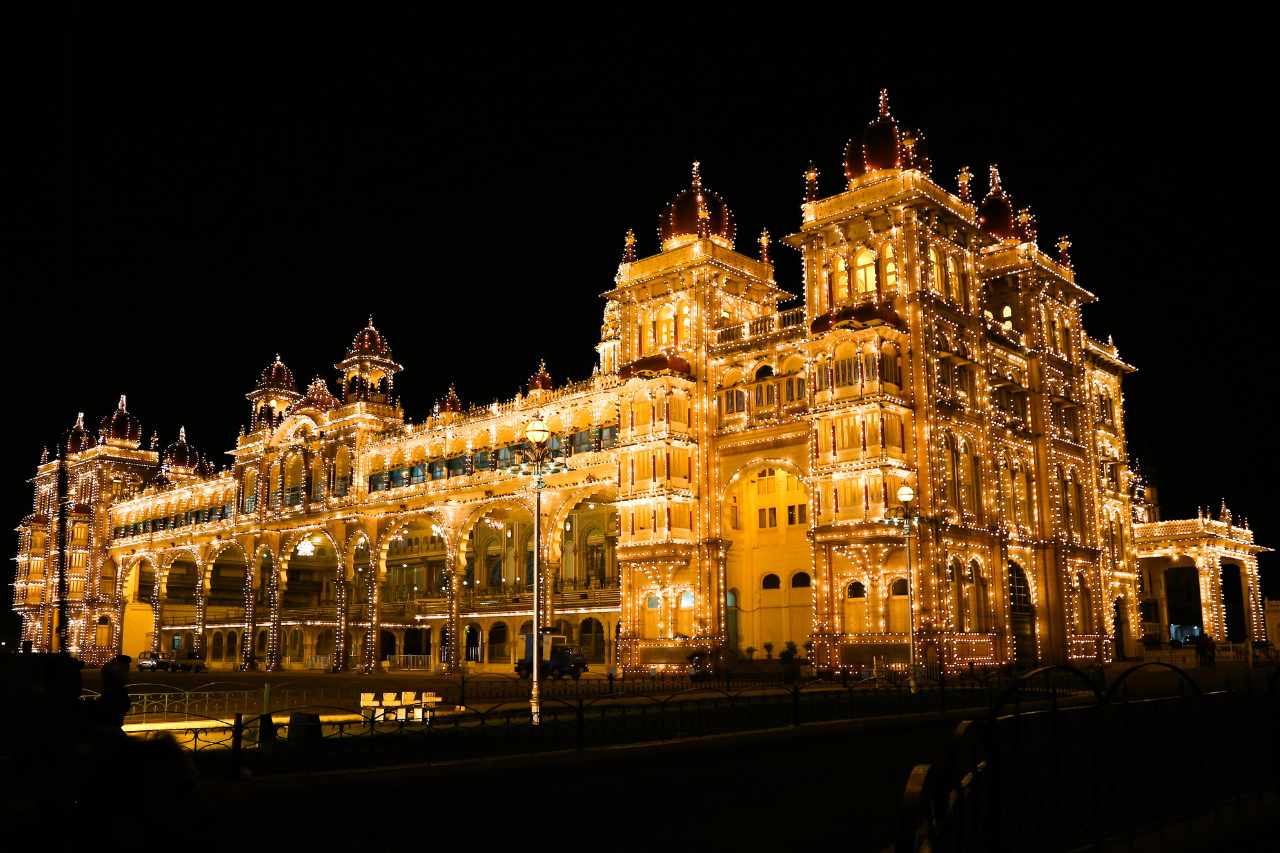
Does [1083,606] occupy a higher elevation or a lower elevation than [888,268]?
lower

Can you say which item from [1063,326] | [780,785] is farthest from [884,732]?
[1063,326]

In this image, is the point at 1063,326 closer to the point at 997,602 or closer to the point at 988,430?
the point at 988,430

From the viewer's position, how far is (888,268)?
1626 inches

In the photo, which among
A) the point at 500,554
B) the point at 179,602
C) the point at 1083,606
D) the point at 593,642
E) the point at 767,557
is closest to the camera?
the point at 767,557

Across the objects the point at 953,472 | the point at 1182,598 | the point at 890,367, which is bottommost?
the point at 1182,598

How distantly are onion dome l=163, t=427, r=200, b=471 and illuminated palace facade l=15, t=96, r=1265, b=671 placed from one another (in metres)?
21.4

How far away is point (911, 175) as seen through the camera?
40562mm

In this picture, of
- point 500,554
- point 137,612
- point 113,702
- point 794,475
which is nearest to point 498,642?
point 500,554

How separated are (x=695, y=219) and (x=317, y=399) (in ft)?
100

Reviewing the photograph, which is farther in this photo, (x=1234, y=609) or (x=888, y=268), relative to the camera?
(x=1234, y=609)

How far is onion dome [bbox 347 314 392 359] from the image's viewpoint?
6450 centimetres

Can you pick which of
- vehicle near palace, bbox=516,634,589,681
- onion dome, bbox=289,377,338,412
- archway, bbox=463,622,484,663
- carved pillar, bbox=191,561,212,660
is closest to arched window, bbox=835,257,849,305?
vehicle near palace, bbox=516,634,589,681

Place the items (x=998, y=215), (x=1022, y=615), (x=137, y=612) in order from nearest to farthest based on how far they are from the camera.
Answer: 1. (x=1022, y=615)
2. (x=998, y=215)
3. (x=137, y=612)

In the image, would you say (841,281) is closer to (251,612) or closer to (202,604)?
(251,612)
